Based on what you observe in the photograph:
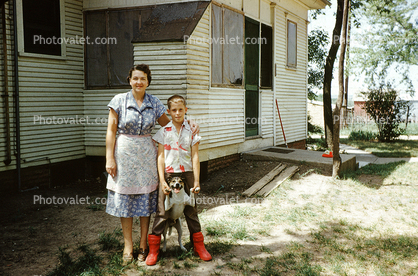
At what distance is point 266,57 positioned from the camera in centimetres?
1020

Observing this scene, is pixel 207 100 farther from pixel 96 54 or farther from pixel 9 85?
pixel 9 85

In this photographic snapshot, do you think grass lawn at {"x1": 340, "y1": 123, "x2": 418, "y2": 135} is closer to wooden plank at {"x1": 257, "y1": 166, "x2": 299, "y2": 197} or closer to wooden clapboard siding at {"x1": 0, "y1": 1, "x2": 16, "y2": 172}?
wooden plank at {"x1": 257, "y1": 166, "x2": 299, "y2": 197}

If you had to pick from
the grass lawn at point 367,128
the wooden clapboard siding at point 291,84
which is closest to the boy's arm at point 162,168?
the wooden clapboard siding at point 291,84

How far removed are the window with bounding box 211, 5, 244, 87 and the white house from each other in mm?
22

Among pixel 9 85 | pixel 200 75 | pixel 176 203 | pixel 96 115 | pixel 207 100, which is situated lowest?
pixel 176 203

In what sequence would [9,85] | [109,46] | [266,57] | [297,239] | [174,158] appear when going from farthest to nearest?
[266,57], [109,46], [9,85], [297,239], [174,158]

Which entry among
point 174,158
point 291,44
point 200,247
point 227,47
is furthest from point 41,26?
point 291,44

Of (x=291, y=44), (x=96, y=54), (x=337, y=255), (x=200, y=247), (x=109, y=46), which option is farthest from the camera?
(x=291, y=44)

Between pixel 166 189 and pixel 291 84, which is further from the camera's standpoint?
pixel 291 84

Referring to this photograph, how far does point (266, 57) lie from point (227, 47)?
A: 7.24ft

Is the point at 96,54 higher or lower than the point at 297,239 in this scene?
higher

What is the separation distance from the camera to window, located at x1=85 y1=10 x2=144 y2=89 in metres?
7.75

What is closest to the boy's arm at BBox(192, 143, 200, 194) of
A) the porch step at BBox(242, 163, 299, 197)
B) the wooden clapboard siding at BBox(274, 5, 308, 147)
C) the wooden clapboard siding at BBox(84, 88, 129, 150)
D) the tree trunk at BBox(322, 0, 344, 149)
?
the porch step at BBox(242, 163, 299, 197)

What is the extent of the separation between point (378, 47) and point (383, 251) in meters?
25.5
